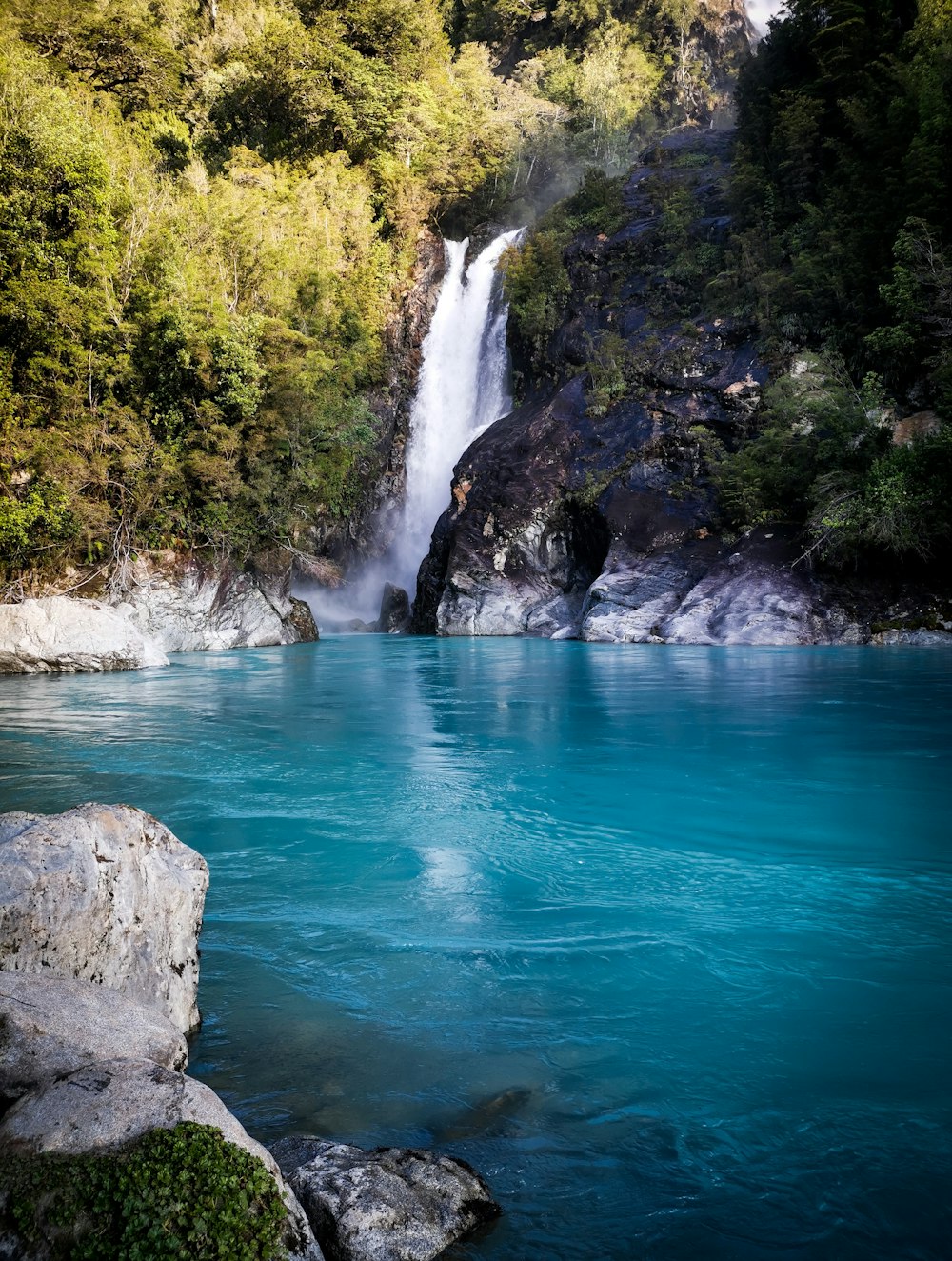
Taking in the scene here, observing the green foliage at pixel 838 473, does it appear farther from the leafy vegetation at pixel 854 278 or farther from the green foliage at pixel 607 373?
the green foliage at pixel 607 373

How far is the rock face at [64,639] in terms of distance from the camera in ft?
50.2

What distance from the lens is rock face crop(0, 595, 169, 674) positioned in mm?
15289

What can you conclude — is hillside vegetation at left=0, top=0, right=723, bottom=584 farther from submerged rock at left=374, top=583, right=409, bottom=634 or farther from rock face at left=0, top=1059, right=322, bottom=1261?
rock face at left=0, top=1059, right=322, bottom=1261

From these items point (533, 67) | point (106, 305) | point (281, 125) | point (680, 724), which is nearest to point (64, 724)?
point (680, 724)

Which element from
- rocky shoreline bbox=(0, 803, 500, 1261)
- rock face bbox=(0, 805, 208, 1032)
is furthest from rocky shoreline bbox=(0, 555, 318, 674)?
rocky shoreline bbox=(0, 803, 500, 1261)

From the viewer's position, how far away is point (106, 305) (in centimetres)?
1922

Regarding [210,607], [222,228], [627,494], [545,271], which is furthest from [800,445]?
[222,228]

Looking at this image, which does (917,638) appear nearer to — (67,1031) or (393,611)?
(393,611)

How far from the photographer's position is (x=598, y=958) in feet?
12.5

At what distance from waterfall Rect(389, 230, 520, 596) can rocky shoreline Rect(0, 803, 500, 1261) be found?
89.6 feet

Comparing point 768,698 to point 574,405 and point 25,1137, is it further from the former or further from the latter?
point 574,405

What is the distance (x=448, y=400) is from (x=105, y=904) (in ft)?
99.2

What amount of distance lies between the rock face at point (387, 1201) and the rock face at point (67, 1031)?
0.56 m

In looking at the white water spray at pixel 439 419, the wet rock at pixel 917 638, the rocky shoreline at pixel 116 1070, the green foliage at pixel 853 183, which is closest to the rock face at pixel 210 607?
the white water spray at pixel 439 419
